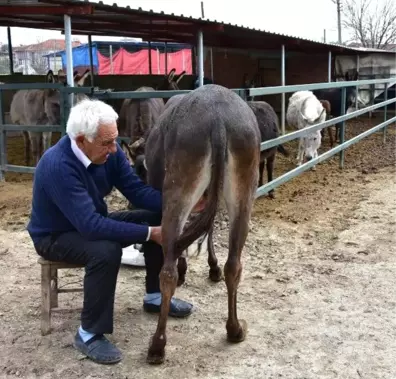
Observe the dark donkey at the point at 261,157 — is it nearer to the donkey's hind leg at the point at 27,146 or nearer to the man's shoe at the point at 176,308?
the man's shoe at the point at 176,308

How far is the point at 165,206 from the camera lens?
9.65ft

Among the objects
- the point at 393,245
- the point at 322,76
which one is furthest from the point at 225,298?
the point at 322,76

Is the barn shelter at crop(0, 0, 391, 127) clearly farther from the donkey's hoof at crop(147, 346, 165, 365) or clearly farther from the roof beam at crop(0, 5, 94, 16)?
the donkey's hoof at crop(147, 346, 165, 365)

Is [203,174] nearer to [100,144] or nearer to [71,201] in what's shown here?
[100,144]

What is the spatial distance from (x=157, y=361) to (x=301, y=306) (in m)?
1.22

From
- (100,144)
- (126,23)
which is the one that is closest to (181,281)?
(100,144)

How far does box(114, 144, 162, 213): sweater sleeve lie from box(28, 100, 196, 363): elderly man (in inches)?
7.8

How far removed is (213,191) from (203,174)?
0.36 feet

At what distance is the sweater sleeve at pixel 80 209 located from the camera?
2.90 meters

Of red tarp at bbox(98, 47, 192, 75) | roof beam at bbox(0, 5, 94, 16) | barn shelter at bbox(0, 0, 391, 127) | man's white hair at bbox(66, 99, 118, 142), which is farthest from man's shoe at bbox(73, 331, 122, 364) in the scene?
red tarp at bbox(98, 47, 192, 75)

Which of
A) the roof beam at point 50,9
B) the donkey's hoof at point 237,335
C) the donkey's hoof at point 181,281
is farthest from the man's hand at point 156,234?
the roof beam at point 50,9

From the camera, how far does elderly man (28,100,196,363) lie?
2.92 meters

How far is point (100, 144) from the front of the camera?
2975mm

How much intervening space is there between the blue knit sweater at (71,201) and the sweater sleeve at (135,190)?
0.37 feet
